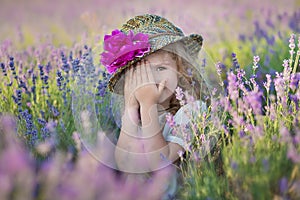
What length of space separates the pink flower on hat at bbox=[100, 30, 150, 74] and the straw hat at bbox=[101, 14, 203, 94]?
0.05ft

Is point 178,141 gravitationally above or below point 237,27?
below

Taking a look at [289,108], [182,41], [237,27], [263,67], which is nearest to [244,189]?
[289,108]

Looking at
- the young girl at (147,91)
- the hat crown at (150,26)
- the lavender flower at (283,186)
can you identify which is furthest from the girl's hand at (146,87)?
the lavender flower at (283,186)

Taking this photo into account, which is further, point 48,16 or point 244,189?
point 48,16

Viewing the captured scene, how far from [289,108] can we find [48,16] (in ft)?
21.3

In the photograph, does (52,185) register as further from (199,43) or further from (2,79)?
(2,79)

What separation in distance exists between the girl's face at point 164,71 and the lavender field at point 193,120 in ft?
0.83

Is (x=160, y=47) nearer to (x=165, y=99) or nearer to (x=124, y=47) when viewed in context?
(x=124, y=47)

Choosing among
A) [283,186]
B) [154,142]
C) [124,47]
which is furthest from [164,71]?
[283,186]

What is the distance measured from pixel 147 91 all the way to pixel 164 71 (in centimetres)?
15

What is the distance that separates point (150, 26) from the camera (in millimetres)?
2633

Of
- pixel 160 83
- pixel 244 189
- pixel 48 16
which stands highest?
pixel 48 16

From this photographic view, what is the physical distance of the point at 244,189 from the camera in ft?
5.72

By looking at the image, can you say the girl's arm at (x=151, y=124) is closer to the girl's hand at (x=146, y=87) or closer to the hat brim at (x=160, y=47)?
the girl's hand at (x=146, y=87)
